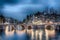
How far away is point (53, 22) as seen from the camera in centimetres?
1127

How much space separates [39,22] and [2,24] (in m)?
1.53

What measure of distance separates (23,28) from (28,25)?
39.6 inches

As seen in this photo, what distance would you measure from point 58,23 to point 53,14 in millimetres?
958

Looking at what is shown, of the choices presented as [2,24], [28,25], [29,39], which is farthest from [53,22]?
[29,39]

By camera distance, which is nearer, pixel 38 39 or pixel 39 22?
pixel 38 39

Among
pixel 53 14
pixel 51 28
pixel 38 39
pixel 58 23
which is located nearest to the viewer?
pixel 38 39

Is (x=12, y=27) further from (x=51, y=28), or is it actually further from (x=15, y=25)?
(x=51, y=28)

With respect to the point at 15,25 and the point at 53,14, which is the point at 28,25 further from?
the point at 53,14

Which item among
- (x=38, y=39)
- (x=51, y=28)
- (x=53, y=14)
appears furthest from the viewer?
(x=51, y=28)

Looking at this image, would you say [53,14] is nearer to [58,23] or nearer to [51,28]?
[58,23]

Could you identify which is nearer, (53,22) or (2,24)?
(2,24)

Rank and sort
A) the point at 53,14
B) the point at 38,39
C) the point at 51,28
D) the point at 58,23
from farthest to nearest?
1. the point at 51,28
2. the point at 58,23
3. the point at 53,14
4. the point at 38,39

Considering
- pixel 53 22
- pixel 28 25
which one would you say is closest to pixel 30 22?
pixel 28 25

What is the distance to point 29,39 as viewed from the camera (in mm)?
7059
